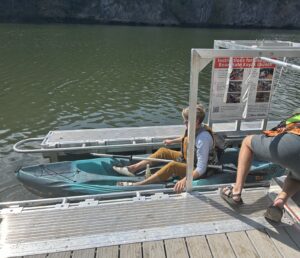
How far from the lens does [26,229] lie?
420cm

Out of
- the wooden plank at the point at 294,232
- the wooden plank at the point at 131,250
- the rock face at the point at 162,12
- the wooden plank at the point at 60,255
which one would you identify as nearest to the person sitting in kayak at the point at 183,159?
the wooden plank at the point at 131,250

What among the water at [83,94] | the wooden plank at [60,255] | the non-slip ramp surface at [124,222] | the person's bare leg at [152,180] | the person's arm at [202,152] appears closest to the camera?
the wooden plank at [60,255]

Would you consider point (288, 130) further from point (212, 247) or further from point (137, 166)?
point (137, 166)

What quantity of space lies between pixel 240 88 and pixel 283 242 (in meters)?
3.49

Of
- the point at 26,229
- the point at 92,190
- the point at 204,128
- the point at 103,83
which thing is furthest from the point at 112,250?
the point at 103,83

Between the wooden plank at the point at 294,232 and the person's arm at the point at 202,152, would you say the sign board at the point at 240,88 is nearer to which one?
the person's arm at the point at 202,152

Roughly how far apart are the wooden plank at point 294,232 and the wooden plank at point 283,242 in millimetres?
46

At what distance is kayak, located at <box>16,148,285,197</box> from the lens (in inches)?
238

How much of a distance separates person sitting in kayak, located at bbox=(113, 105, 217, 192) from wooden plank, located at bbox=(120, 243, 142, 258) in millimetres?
1284

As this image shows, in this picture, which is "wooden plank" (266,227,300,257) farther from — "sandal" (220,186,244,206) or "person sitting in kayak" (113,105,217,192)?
"person sitting in kayak" (113,105,217,192)

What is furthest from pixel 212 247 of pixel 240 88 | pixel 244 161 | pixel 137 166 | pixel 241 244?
pixel 240 88

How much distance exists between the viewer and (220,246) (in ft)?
13.0

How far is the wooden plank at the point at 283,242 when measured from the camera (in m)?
3.85

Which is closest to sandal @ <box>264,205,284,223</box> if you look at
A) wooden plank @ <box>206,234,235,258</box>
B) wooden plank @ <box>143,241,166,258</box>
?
wooden plank @ <box>206,234,235,258</box>
